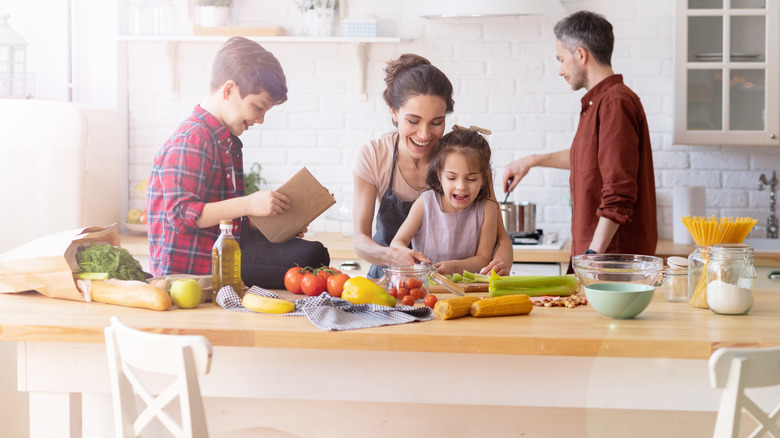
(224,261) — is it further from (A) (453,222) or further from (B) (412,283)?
(A) (453,222)

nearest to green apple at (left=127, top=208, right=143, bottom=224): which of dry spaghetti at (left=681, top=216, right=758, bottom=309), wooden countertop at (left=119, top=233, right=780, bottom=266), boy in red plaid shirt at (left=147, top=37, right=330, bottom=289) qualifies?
wooden countertop at (left=119, top=233, right=780, bottom=266)

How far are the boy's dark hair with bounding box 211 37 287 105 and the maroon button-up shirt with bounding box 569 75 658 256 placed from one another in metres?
1.10

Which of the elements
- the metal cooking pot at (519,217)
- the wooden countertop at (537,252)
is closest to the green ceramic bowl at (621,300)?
the wooden countertop at (537,252)

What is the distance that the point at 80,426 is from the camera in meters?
1.75

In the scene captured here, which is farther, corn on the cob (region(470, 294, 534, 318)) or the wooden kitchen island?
corn on the cob (region(470, 294, 534, 318))

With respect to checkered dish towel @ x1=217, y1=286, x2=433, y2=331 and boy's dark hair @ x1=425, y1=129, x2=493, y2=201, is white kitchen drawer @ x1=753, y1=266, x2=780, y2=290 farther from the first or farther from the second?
checkered dish towel @ x1=217, y1=286, x2=433, y2=331

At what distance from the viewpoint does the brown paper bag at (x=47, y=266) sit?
1.87 metres

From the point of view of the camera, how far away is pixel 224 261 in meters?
1.90

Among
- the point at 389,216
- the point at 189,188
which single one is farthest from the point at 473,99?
the point at 189,188

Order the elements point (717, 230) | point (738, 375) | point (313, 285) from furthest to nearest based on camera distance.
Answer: point (313, 285)
point (717, 230)
point (738, 375)

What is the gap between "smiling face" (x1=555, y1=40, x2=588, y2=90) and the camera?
284 centimetres

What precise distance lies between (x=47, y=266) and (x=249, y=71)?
75cm

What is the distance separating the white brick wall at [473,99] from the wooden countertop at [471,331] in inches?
81.9

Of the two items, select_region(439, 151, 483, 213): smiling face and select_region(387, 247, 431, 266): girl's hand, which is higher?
select_region(439, 151, 483, 213): smiling face
